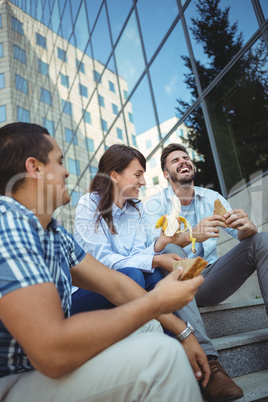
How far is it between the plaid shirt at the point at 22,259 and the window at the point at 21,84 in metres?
23.9

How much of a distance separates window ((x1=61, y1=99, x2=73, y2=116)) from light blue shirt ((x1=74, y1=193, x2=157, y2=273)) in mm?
11912

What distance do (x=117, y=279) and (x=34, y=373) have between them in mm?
630

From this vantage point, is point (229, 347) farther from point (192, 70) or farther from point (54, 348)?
point (192, 70)

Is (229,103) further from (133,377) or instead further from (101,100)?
(101,100)

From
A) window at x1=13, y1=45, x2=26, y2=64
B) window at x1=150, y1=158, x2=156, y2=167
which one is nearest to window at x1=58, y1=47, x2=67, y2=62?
window at x1=150, y1=158, x2=156, y2=167

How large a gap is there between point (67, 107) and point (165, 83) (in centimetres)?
794

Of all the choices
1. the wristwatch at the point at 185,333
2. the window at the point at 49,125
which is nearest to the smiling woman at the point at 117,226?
the wristwatch at the point at 185,333

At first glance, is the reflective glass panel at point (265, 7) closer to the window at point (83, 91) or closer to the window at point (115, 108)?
the window at point (115, 108)

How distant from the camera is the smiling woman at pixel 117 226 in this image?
2.20 meters

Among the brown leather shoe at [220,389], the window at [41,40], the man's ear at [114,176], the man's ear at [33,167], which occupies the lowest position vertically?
the brown leather shoe at [220,389]

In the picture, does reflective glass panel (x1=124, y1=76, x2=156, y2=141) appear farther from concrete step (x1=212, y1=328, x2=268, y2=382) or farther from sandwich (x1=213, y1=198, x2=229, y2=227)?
concrete step (x1=212, y1=328, x2=268, y2=382)

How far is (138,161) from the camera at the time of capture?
A: 3.15 metres

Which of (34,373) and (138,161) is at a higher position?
Result: (138,161)

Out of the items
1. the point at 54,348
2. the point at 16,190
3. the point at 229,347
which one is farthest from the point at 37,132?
the point at 229,347
